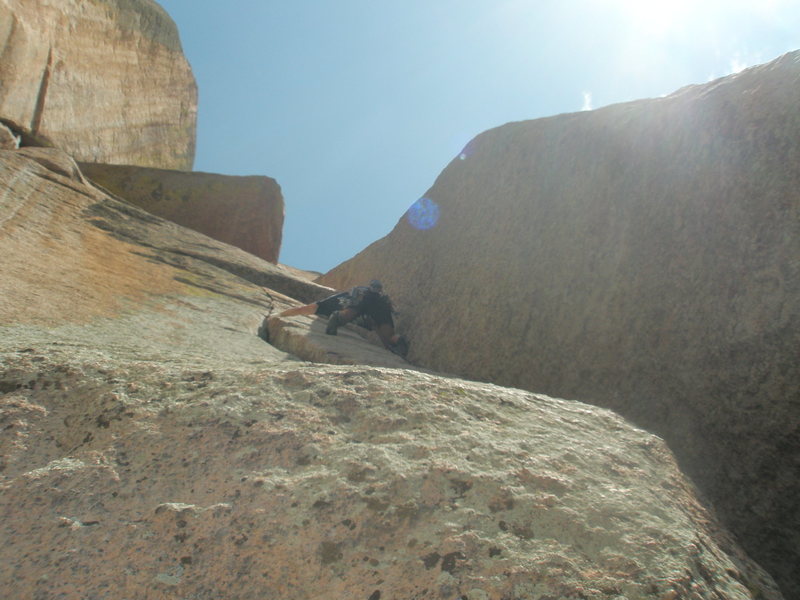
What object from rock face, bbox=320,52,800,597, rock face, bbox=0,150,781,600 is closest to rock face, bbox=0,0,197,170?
rock face, bbox=320,52,800,597

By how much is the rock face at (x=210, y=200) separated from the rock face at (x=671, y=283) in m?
8.93

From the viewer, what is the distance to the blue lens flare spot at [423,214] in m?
10.1

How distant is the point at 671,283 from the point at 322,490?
3.96 meters

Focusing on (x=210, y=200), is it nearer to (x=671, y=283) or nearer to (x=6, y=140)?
(x=6, y=140)

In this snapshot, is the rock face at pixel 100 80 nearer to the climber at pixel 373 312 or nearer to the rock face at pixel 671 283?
the climber at pixel 373 312

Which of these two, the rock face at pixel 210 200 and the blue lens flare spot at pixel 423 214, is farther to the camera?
the rock face at pixel 210 200

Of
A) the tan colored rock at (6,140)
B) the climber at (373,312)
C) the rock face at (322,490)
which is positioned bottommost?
the rock face at (322,490)

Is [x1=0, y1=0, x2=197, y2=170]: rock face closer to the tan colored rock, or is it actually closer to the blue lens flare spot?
the tan colored rock

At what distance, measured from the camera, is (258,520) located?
216cm

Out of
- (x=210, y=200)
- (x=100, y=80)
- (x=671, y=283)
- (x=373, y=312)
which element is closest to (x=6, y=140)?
(x=210, y=200)

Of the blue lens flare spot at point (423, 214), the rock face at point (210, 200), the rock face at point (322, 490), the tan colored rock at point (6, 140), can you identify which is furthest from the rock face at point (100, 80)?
the rock face at point (322, 490)

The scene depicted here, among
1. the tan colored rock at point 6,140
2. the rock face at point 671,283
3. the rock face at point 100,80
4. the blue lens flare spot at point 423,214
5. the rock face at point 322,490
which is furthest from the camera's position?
the rock face at point 100,80

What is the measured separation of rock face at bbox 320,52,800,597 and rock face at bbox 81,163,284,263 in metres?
8.93

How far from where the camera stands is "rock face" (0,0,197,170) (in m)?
12.9
